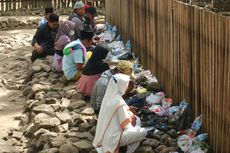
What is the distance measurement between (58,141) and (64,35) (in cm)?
408

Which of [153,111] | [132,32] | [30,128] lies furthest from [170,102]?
[132,32]

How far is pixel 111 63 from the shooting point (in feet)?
32.6

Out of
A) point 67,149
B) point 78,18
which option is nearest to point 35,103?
point 67,149

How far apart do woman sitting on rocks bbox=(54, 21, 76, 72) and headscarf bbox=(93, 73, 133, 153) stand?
4.16m

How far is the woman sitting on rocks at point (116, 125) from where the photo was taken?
5.98m

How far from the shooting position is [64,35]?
10398 mm

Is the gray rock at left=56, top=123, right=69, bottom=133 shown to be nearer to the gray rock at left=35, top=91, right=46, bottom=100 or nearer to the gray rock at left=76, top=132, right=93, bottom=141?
the gray rock at left=76, top=132, right=93, bottom=141

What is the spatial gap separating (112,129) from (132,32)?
489 cm

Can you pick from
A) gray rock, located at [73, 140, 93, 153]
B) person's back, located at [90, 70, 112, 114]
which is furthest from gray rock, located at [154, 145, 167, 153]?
person's back, located at [90, 70, 112, 114]

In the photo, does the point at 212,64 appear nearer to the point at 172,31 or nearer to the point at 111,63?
the point at 172,31

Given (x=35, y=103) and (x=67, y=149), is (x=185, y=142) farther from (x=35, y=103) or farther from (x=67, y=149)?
(x=35, y=103)

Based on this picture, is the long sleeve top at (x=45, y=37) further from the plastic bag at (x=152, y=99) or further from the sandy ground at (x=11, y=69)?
the plastic bag at (x=152, y=99)

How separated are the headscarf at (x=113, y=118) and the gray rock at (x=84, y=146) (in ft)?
1.39

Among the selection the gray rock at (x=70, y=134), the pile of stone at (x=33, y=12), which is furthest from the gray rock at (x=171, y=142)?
the pile of stone at (x=33, y=12)
